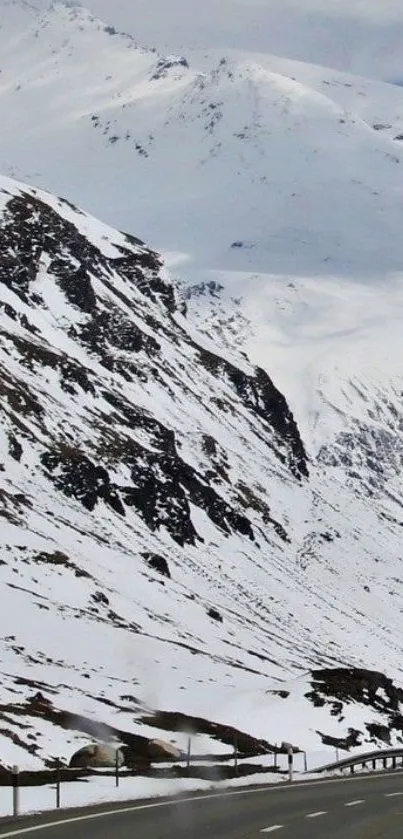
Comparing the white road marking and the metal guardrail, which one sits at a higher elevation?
the metal guardrail

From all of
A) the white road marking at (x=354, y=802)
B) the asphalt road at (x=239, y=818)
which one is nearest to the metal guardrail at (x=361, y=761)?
the asphalt road at (x=239, y=818)

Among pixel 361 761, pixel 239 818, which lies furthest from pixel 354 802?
pixel 361 761

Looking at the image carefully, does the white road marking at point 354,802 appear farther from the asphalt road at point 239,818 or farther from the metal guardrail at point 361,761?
the metal guardrail at point 361,761

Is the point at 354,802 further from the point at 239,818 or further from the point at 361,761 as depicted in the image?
the point at 361,761

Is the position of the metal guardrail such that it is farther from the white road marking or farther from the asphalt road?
the white road marking

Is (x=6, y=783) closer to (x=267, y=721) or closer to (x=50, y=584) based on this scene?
(x=267, y=721)

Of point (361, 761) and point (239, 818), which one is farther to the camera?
point (361, 761)

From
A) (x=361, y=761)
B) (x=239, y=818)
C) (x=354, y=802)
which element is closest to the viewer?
(x=239, y=818)

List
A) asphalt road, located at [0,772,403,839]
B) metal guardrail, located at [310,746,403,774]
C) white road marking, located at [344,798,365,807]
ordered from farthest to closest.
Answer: metal guardrail, located at [310,746,403,774] → white road marking, located at [344,798,365,807] → asphalt road, located at [0,772,403,839]

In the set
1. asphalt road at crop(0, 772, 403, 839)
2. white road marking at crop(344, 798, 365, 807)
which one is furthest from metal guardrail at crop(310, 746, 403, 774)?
white road marking at crop(344, 798, 365, 807)
